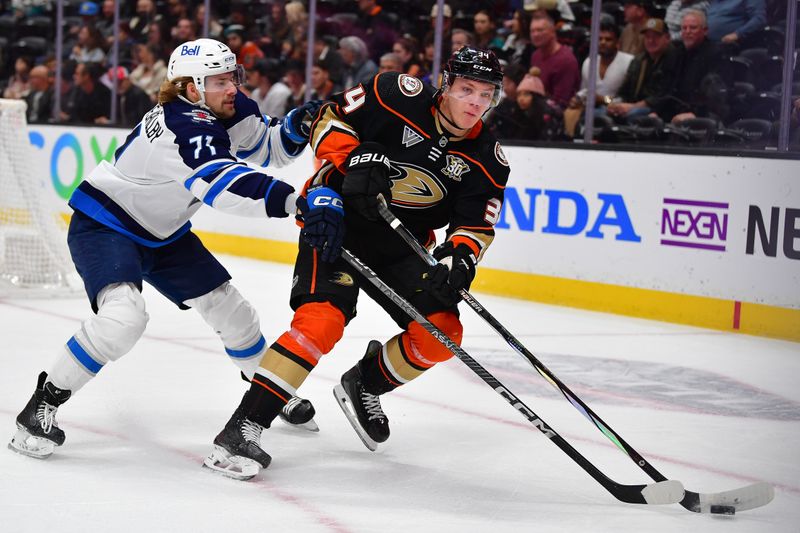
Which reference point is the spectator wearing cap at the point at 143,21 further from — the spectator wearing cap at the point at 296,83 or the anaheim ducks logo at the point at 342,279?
the anaheim ducks logo at the point at 342,279

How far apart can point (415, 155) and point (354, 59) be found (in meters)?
4.67

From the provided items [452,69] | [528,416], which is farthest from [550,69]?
[528,416]

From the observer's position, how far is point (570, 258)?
5766 mm

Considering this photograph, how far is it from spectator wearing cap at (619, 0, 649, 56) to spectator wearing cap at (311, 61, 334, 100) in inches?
90.4

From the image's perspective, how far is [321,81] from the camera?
7.37 meters

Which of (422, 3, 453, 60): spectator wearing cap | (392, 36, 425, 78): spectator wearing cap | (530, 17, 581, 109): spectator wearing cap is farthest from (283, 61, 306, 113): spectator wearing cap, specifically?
A: (530, 17, 581, 109): spectator wearing cap

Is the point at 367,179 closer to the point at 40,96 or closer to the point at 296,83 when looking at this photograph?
the point at 296,83

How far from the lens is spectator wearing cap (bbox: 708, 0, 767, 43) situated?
5.14 m

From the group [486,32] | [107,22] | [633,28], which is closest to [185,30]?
[107,22]

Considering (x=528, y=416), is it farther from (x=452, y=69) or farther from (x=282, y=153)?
(x=282, y=153)

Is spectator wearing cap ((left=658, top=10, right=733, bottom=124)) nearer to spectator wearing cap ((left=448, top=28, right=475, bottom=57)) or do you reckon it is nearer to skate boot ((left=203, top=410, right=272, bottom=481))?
spectator wearing cap ((left=448, top=28, right=475, bottom=57))

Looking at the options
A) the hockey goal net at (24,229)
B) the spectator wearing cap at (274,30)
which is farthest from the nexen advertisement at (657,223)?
the spectator wearing cap at (274,30)

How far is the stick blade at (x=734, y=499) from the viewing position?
242cm

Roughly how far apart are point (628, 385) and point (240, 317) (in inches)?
61.5
